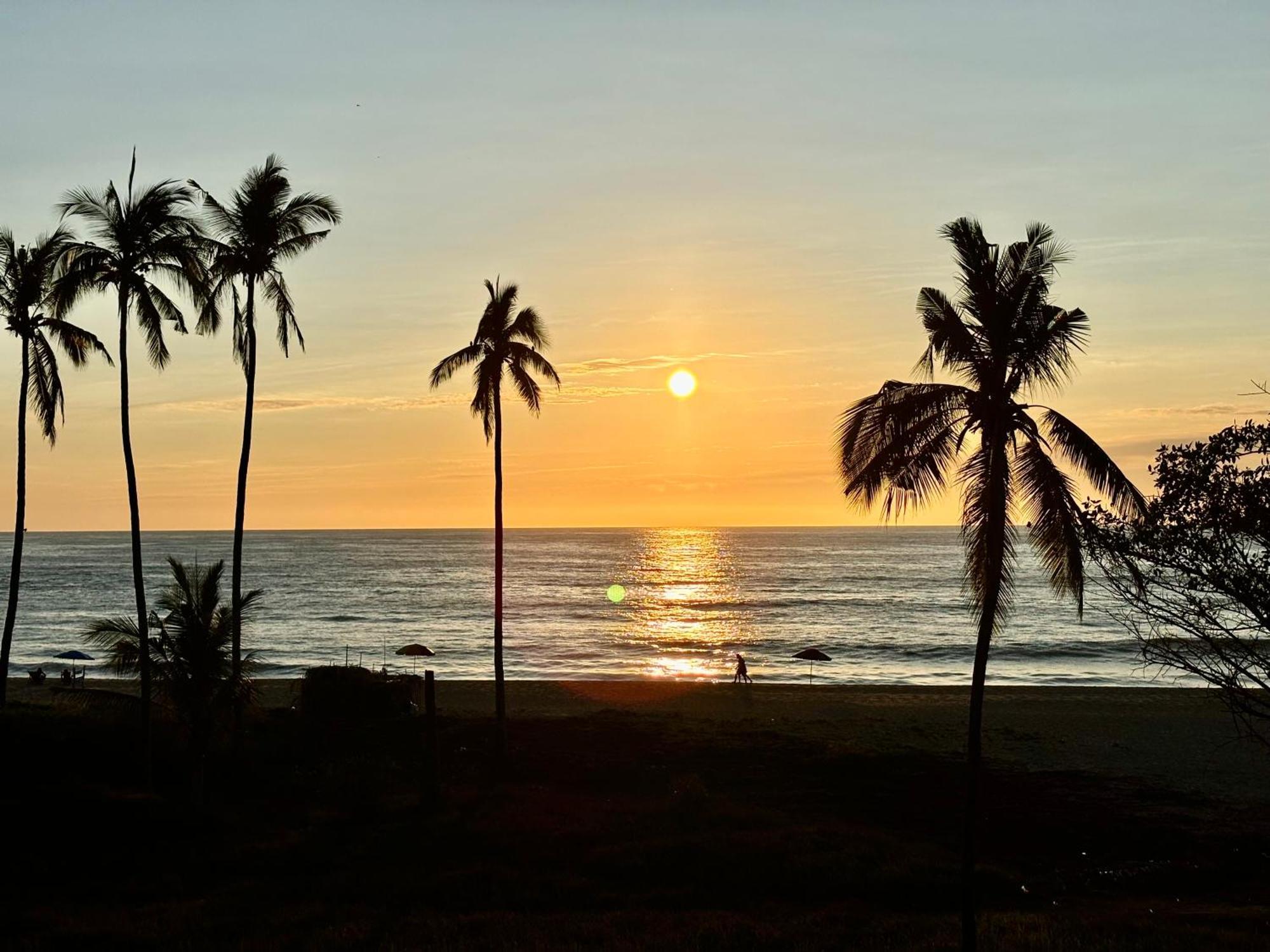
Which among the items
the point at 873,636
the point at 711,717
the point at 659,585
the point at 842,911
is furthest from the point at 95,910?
the point at 659,585

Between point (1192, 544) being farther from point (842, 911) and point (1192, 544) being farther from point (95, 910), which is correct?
point (95, 910)

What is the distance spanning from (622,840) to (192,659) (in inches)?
416

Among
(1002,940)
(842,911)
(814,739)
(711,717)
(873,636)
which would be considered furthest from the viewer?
(873,636)

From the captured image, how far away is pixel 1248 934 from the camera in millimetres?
15633

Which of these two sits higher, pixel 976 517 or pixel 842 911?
pixel 976 517

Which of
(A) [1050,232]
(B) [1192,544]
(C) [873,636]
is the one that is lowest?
(C) [873,636]

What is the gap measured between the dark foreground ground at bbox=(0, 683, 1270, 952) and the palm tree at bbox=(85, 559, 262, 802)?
1.78 metres

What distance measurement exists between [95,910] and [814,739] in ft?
84.8

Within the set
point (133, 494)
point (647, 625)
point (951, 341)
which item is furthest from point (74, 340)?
point (647, 625)

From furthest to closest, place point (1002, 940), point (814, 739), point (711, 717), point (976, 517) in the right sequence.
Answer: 1. point (711, 717)
2. point (814, 739)
3. point (1002, 940)
4. point (976, 517)

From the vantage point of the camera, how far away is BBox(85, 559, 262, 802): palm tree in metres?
24.0

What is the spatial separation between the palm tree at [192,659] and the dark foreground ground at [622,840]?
178cm

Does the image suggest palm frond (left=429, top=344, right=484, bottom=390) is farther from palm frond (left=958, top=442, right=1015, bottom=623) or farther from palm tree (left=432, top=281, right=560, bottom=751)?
palm frond (left=958, top=442, right=1015, bottom=623)

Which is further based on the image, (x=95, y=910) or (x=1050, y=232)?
(x=95, y=910)
